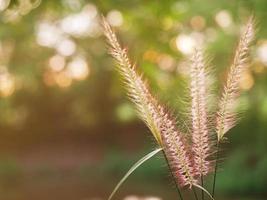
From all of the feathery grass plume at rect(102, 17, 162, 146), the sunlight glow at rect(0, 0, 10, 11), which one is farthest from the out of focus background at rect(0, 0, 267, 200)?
the feathery grass plume at rect(102, 17, 162, 146)

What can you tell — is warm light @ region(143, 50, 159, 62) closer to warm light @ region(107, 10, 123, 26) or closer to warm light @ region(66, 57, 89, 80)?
warm light @ region(107, 10, 123, 26)

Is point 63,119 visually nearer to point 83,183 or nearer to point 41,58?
point 41,58

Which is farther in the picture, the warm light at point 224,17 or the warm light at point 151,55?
the warm light at point 224,17

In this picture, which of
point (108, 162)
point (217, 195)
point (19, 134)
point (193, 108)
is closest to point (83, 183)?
point (108, 162)

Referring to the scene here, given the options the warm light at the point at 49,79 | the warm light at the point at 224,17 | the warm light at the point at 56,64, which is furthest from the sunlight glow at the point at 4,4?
the warm light at the point at 49,79

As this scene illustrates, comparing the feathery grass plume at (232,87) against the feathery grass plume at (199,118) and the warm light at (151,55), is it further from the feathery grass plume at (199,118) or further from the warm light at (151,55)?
the warm light at (151,55)

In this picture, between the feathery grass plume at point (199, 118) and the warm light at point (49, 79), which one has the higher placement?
the feathery grass plume at point (199, 118)
